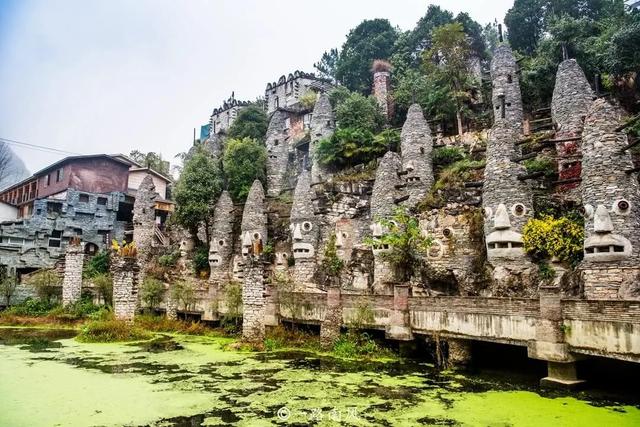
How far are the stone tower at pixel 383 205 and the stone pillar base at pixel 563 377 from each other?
32.3 feet

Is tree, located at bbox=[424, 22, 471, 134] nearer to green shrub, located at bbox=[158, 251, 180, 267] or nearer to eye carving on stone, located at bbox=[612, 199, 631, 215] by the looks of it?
eye carving on stone, located at bbox=[612, 199, 631, 215]

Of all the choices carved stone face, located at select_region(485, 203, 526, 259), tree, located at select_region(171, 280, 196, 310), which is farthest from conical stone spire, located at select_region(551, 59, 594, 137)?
tree, located at select_region(171, 280, 196, 310)

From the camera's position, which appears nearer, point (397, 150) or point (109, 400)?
point (109, 400)

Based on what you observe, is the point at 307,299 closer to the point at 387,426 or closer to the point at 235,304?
the point at 235,304

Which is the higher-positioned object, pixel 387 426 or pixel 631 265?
pixel 631 265

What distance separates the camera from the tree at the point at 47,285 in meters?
27.2

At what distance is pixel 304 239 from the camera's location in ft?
79.6

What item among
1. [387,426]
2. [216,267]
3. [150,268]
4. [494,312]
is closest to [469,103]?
[216,267]

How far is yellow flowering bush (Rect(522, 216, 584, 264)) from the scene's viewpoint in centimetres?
1520

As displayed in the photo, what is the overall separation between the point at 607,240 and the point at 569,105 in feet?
34.0

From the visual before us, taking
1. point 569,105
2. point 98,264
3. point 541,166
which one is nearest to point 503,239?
point 541,166

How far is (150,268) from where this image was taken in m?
29.8

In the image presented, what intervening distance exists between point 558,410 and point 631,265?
20.0ft

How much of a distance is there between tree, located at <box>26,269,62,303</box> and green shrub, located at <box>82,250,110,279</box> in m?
2.28
